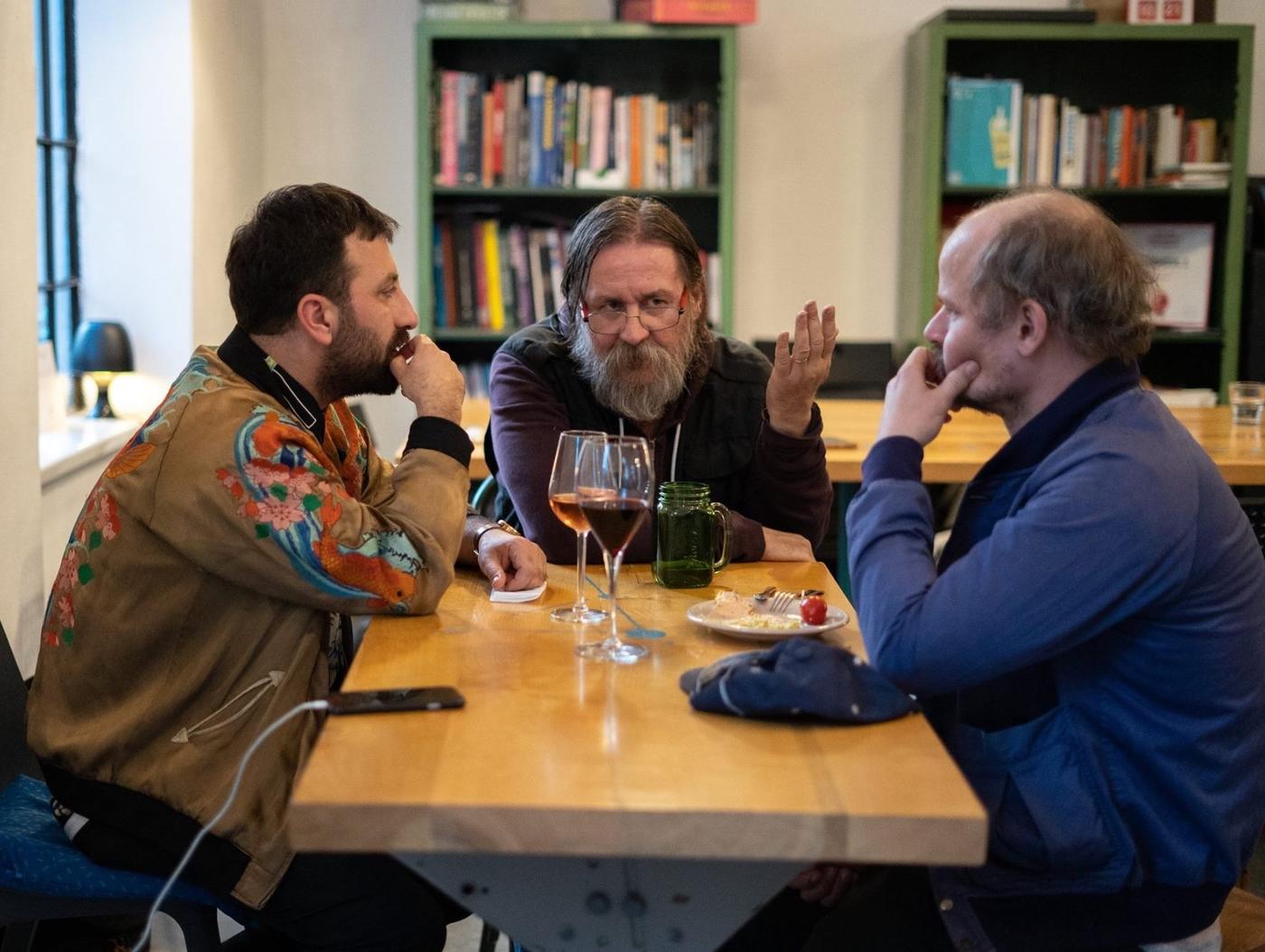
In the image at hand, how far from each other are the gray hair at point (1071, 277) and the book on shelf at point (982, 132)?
3.20m

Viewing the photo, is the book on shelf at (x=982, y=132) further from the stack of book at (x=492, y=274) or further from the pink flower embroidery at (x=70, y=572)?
the pink flower embroidery at (x=70, y=572)

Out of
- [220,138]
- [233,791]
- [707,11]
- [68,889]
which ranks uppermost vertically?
[707,11]

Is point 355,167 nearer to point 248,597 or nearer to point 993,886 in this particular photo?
point 248,597

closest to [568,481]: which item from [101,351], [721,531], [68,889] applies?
[721,531]

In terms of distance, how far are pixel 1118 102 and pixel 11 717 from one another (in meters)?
4.22

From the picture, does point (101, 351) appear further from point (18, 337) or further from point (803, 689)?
point (803, 689)

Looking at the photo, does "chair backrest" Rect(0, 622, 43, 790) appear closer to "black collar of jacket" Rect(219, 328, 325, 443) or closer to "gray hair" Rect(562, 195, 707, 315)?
"black collar of jacket" Rect(219, 328, 325, 443)

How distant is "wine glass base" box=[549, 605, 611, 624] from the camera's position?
1591mm

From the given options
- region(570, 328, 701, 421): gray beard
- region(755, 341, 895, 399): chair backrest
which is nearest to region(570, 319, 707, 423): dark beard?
region(570, 328, 701, 421): gray beard

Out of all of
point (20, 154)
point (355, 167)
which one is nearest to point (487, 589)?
point (20, 154)

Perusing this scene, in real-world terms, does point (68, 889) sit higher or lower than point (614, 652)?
lower

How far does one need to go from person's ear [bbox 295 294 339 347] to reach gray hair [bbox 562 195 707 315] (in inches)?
22.9

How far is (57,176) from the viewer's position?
3.75 metres

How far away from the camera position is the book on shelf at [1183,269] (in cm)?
464
